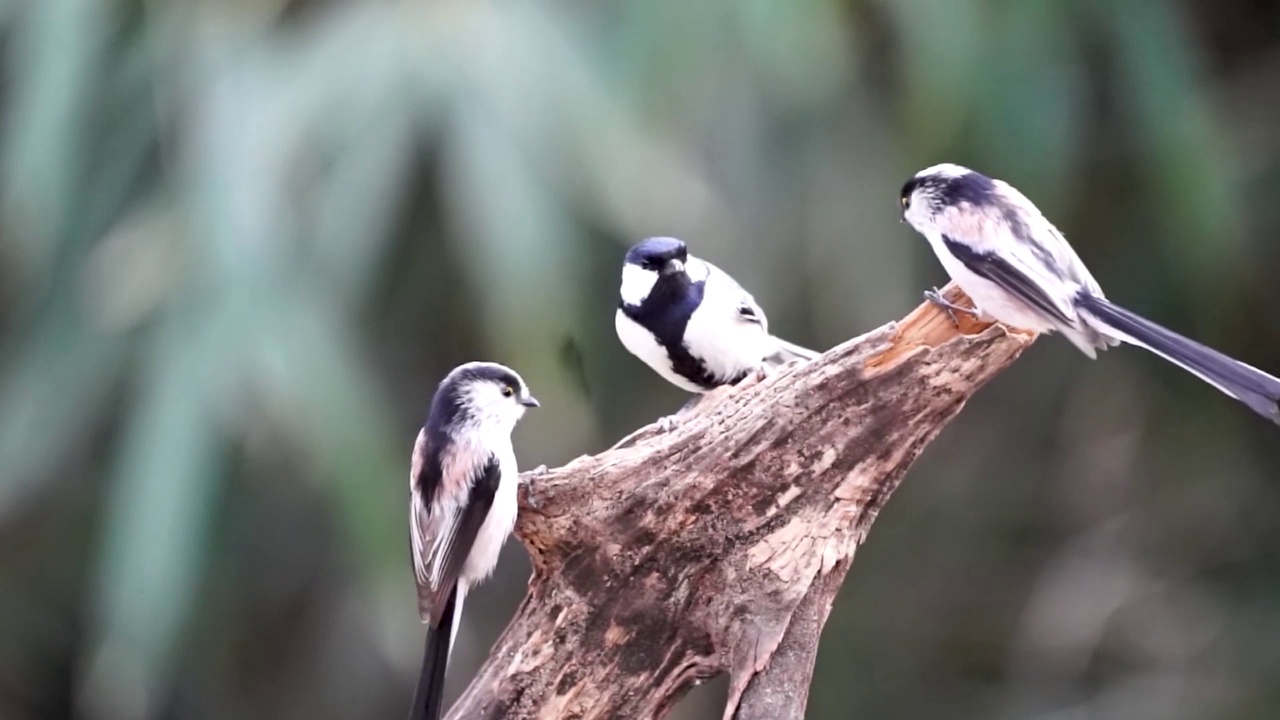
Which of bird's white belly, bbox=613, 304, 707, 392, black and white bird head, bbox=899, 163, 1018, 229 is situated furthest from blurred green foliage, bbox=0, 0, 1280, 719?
black and white bird head, bbox=899, 163, 1018, 229

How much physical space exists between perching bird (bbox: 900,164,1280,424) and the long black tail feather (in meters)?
0.54

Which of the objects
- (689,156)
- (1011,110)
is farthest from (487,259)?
(1011,110)

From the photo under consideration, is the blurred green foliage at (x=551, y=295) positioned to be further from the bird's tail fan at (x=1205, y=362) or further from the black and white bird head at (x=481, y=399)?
the bird's tail fan at (x=1205, y=362)

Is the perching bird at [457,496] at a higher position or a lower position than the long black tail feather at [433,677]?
higher

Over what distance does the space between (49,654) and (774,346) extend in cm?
181

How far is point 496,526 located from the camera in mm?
1274

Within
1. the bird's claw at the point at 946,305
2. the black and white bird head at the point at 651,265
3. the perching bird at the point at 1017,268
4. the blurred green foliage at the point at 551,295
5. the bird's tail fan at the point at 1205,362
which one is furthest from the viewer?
the blurred green foliage at the point at 551,295

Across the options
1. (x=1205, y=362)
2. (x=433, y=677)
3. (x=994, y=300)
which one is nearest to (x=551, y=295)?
→ (x=433, y=677)

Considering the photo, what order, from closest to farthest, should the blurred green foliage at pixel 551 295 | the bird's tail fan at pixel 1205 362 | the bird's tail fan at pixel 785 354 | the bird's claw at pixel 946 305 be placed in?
1. the bird's tail fan at pixel 1205 362
2. the bird's claw at pixel 946 305
3. the bird's tail fan at pixel 785 354
4. the blurred green foliage at pixel 551 295

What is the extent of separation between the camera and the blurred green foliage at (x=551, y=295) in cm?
173

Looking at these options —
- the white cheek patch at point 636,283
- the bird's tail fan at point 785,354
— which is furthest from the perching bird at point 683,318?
the bird's tail fan at point 785,354

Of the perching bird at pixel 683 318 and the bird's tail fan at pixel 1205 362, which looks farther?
the perching bird at pixel 683 318

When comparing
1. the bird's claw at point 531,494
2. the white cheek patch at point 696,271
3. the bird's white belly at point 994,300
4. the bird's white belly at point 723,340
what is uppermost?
the white cheek patch at point 696,271

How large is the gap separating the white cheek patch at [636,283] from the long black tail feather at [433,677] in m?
0.34
